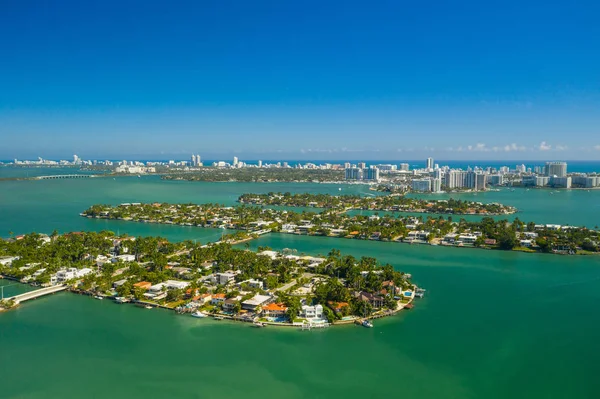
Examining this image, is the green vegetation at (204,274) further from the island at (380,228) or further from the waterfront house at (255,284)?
the island at (380,228)

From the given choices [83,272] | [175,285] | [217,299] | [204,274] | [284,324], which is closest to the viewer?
[284,324]

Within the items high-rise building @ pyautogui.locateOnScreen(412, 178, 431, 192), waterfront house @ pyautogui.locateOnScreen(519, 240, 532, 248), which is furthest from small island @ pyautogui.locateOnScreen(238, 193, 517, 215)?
high-rise building @ pyautogui.locateOnScreen(412, 178, 431, 192)

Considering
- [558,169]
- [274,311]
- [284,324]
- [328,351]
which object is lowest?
[328,351]

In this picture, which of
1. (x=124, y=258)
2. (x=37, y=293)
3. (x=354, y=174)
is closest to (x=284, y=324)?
(x=37, y=293)

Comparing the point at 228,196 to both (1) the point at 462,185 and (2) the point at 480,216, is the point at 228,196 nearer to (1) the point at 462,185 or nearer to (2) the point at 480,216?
(2) the point at 480,216

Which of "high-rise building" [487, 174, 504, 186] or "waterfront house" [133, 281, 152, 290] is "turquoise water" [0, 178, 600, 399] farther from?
"high-rise building" [487, 174, 504, 186]

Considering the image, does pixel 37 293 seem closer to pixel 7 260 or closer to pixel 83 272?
pixel 83 272

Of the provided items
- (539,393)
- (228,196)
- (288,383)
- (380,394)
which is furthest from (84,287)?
(228,196)
